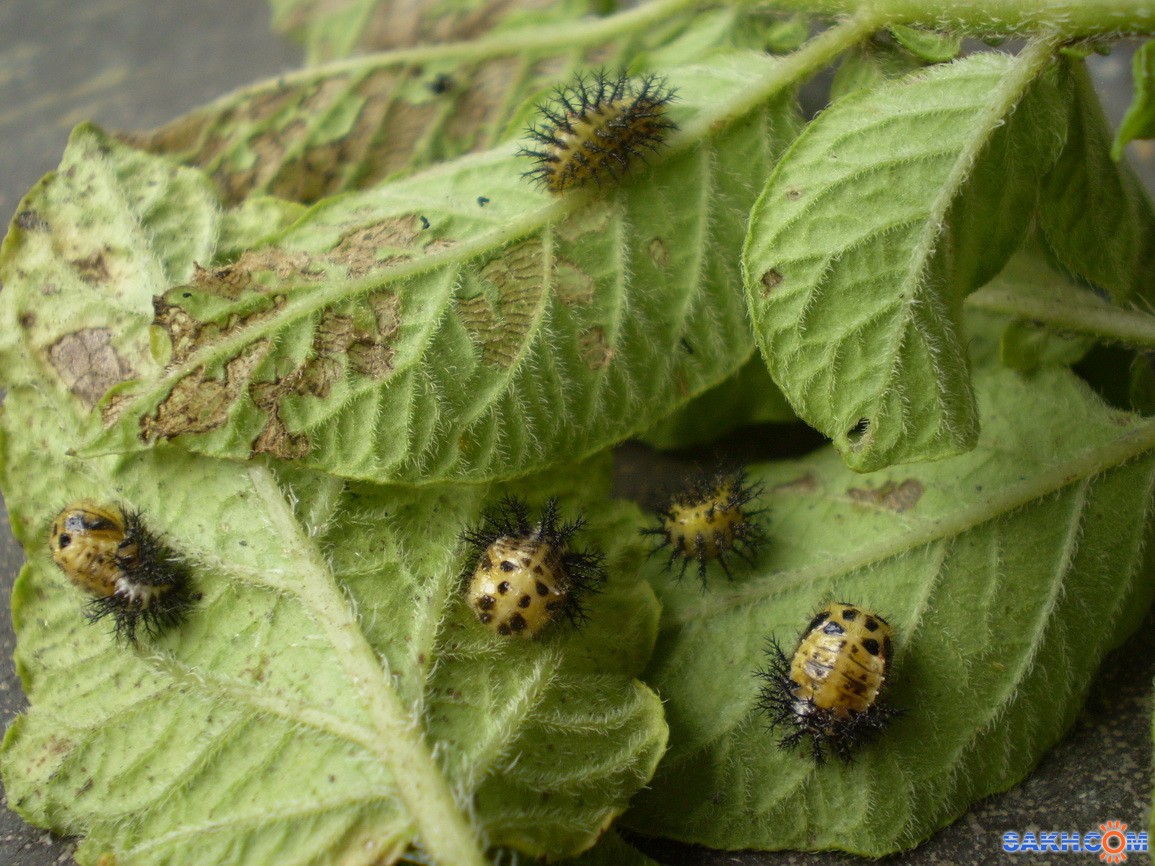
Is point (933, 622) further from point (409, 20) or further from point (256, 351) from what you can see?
point (409, 20)

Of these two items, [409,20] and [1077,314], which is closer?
[1077,314]

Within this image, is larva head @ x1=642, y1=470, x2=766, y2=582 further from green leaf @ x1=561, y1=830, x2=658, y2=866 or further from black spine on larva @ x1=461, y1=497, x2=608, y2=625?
green leaf @ x1=561, y1=830, x2=658, y2=866

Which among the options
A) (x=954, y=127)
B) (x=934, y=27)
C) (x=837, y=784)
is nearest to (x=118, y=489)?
(x=837, y=784)

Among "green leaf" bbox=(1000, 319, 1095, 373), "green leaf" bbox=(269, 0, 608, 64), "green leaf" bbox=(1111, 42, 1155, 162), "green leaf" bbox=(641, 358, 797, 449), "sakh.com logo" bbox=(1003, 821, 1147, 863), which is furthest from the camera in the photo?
"green leaf" bbox=(269, 0, 608, 64)

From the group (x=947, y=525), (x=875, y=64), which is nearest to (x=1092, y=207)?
(x=875, y=64)

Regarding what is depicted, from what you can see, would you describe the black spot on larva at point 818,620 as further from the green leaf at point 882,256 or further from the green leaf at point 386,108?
the green leaf at point 386,108

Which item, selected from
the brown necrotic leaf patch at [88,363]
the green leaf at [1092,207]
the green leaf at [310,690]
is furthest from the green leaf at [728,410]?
the brown necrotic leaf patch at [88,363]

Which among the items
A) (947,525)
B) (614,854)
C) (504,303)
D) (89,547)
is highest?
(504,303)

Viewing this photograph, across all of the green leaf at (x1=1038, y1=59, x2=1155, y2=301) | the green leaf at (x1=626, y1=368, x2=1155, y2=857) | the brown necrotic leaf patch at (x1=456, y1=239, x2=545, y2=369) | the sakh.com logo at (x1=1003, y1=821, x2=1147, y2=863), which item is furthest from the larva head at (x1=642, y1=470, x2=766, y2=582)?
the green leaf at (x1=1038, y1=59, x2=1155, y2=301)
